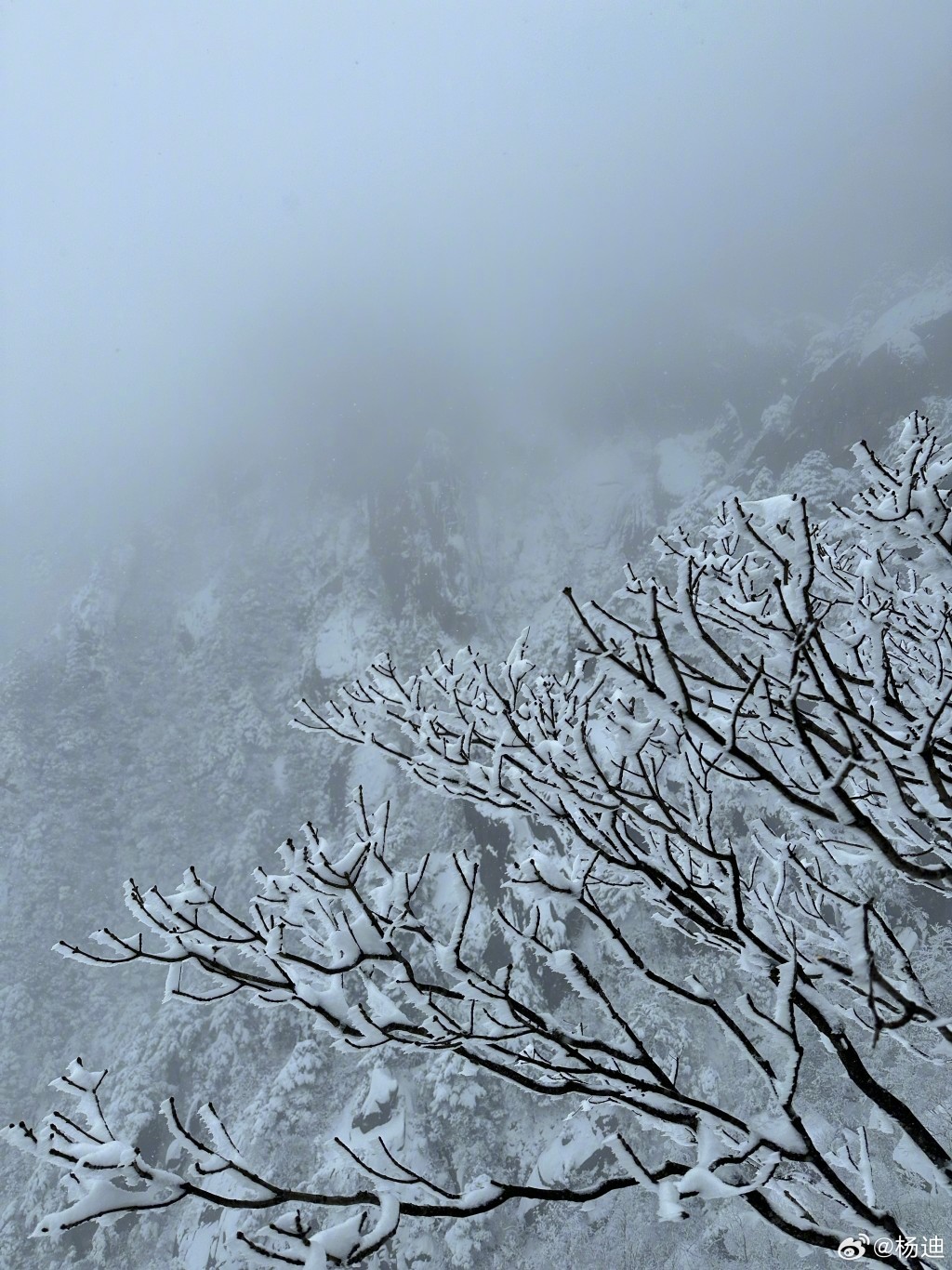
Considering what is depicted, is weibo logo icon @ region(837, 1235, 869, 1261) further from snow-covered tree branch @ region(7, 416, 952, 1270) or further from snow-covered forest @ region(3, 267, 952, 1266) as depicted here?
snow-covered forest @ region(3, 267, 952, 1266)

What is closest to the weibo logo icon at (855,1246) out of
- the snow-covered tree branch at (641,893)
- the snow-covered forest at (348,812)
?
the snow-covered tree branch at (641,893)

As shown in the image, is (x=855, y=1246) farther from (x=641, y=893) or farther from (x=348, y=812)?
(x=348, y=812)

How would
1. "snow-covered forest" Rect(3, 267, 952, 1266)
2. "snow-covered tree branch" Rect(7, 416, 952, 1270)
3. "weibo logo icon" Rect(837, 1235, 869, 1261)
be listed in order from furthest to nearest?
"snow-covered forest" Rect(3, 267, 952, 1266), "weibo logo icon" Rect(837, 1235, 869, 1261), "snow-covered tree branch" Rect(7, 416, 952, 1270)

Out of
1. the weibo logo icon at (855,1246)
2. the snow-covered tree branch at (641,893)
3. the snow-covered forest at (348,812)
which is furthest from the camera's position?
the snow-covered forest at (348,812)

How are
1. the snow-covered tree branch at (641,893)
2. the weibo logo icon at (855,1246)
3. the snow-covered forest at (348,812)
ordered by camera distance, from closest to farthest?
the snow-covered tree branch at (641,893)
the weibo logo icon at (855,1246)
the snow-covered forest at (348,812)

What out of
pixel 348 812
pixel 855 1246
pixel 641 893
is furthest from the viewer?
pixel 348 812

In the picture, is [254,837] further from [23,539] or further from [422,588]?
[23,539]

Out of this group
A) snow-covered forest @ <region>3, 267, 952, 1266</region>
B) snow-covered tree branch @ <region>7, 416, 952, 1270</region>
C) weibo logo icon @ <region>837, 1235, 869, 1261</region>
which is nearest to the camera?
snow-covered tree branch @ <region>7, 416, 952, 1270</region>

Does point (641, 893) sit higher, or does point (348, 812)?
point (348, 812)

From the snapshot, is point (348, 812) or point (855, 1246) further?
point (348, 812)

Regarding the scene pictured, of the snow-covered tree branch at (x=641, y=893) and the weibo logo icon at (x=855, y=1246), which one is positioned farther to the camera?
the weibo logo icon at (x=855, y=1246)

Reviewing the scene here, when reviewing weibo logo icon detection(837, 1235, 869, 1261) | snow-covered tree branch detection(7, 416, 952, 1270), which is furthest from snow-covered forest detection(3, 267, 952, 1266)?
weibo logo icon detection(837, 1235, 869, 1261)

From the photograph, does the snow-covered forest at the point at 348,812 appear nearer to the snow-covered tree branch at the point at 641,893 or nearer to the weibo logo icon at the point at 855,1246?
the snow-covered tree branch at the point at 641,893

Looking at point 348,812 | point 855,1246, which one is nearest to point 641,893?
point 855,1246
